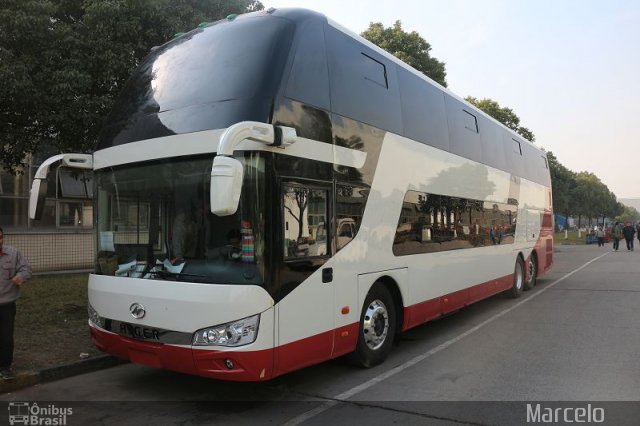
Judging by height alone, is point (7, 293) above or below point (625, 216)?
below

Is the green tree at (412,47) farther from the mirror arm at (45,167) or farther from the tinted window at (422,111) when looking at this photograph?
the mirror arm at (45,167)

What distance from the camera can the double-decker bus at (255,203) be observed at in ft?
14.4

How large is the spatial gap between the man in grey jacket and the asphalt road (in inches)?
16.9

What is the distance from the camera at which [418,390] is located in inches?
209

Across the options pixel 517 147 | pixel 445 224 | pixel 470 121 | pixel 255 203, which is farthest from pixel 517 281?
pixel 255 203

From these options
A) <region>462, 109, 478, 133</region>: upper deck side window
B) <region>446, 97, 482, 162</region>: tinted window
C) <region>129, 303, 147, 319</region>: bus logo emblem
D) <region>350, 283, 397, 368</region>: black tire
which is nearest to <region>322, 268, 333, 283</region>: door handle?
<region>350, 283, 397, 368</region>: black tire

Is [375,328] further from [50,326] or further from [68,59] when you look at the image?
[68,59]

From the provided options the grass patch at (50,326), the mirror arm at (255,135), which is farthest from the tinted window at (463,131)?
the grass patch at (50,326)

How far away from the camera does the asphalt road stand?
15.1 ft

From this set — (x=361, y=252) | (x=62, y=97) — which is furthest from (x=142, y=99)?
(x=62, y=97)

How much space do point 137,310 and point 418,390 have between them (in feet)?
9.78

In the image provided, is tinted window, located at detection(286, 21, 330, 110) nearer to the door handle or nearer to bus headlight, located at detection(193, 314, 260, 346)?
the door handle

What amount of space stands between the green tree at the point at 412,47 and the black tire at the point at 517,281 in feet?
38.0

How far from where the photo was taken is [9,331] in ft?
18.4
